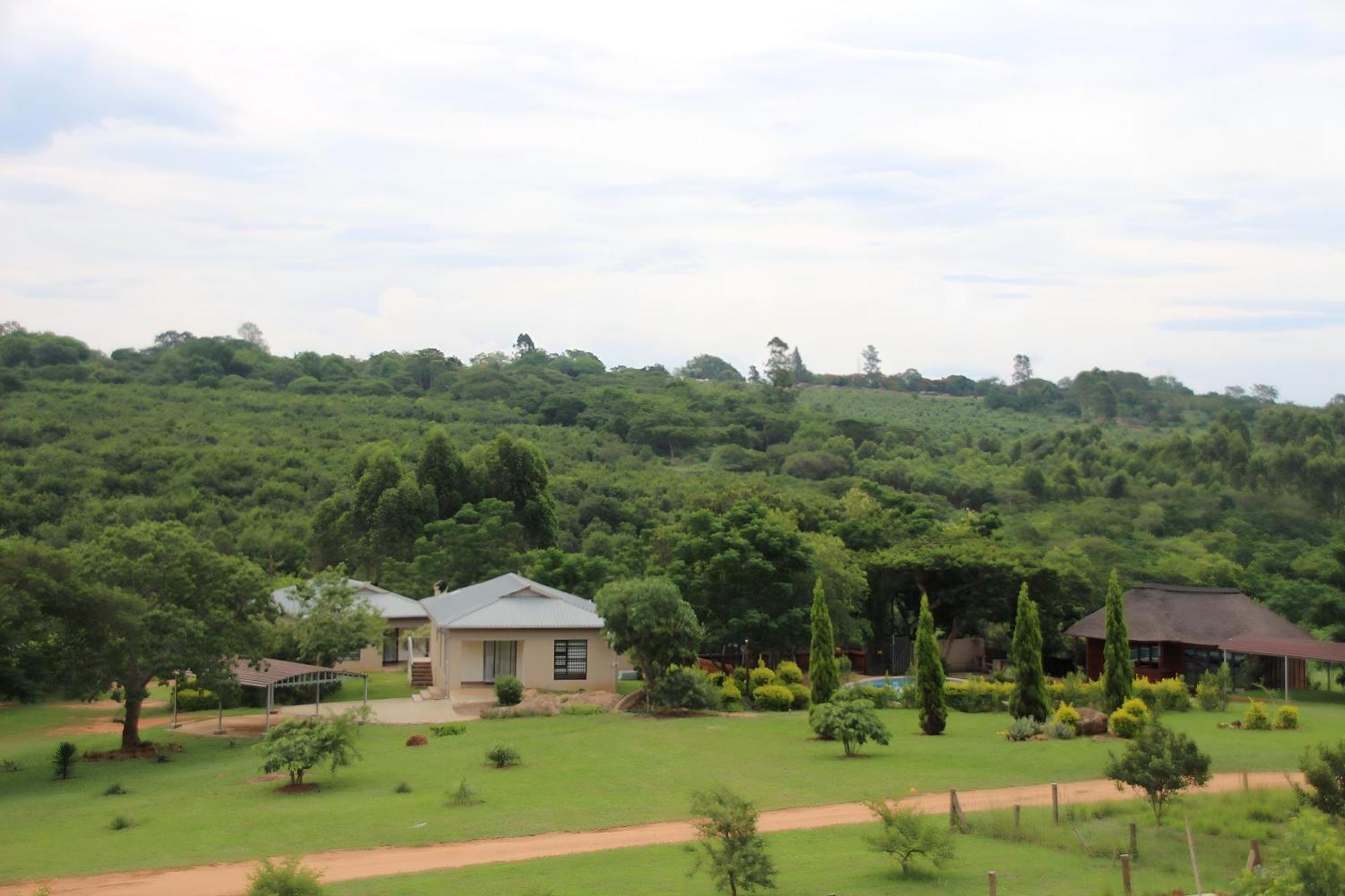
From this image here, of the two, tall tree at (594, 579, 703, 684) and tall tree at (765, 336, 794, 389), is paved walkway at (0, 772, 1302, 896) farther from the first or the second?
tall tree at (765, 336, 794, 389)

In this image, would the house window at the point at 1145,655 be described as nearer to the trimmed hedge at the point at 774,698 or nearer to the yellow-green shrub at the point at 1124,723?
the yellow-green shrub at the point at 1124,723

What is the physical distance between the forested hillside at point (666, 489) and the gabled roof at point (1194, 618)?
7.20ft

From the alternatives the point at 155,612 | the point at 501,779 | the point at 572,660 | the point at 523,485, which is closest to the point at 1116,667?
the point at 501,779

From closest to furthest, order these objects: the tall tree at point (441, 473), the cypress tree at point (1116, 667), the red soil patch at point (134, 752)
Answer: the red soil patch at point (134, 752)
the cypress tree at point (1116, 667)
the tall tree at point (441, 473)

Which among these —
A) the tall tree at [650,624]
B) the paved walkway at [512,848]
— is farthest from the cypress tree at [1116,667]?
the tall tree at [650,624]

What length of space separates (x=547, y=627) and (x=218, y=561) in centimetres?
1055

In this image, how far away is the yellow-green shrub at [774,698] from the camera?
33.2 metres

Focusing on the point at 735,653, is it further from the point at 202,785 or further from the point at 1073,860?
the point at 1073,860

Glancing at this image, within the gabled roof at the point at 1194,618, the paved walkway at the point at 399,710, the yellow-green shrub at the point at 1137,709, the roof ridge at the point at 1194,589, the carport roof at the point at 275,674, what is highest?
the roof ridge at the point at 1194,589

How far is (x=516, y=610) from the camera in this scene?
122 feet

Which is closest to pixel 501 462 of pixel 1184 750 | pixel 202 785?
pixel 202 785

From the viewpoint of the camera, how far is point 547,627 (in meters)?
36.2

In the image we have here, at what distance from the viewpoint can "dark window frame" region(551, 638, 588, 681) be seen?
36.7 m

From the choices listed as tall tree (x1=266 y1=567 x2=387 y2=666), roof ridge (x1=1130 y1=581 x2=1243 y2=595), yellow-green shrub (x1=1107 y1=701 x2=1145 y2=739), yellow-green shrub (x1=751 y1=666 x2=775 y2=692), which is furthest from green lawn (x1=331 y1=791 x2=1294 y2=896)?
tall tree (x1=266 y1=567 x2=387 y2=666)
